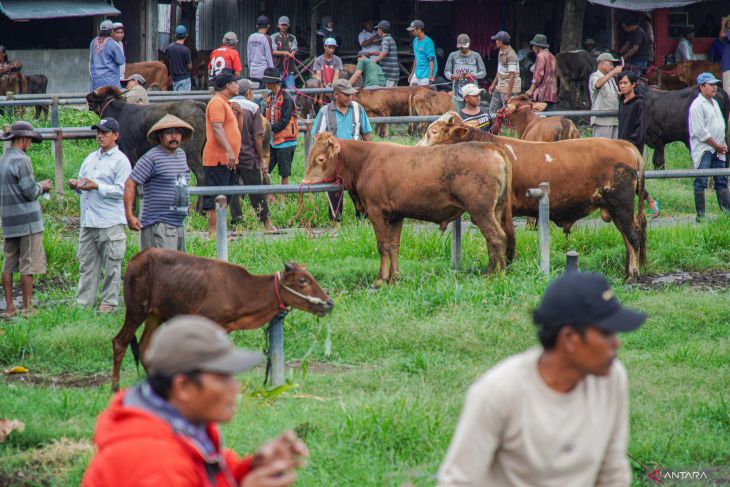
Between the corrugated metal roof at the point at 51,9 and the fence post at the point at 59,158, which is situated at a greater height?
the corrugated metal roof at the point at 51,9

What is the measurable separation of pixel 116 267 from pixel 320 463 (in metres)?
4.83

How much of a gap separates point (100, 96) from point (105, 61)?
3978 mm

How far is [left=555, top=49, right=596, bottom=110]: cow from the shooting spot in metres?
22.5

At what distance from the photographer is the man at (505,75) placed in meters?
19.7

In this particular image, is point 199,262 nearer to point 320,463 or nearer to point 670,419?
point 320,463

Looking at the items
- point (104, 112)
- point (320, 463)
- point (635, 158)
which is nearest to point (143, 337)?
point (320, 463)

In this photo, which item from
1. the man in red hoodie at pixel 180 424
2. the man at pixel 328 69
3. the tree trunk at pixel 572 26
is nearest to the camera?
the man in red hoodie at pixel 180 424

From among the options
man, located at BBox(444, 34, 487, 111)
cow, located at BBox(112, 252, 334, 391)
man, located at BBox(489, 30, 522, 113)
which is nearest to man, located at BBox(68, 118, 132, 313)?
cow, located at BBox(112, 252, 334, 391)

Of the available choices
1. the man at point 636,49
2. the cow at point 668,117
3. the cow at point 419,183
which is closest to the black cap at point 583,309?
the cow at point 419,183

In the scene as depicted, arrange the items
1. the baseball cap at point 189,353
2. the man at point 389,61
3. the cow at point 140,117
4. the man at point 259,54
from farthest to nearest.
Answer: the man at point 389,61, the man at point 259,54, the cow at point 140,117, the baseball cap at point 189,353

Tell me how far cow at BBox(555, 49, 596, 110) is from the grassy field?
9.39 m

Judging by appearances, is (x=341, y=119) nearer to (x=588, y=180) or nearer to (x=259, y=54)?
(x=588, y=180)

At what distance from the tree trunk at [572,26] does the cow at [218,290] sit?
662 inches

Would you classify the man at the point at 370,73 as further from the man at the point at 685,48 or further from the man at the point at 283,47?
the man at the point at 685,48
